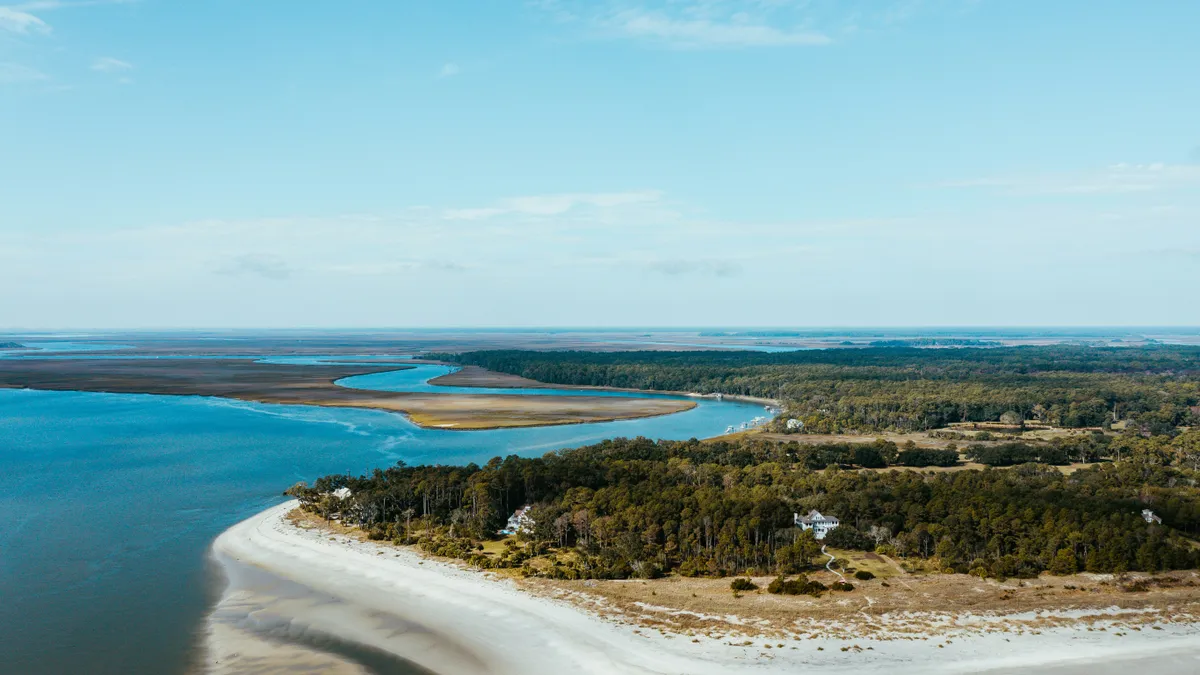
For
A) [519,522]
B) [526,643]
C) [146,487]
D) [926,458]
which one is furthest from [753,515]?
[146,487]

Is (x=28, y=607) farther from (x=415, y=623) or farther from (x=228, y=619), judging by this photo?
(x=415, y=623)

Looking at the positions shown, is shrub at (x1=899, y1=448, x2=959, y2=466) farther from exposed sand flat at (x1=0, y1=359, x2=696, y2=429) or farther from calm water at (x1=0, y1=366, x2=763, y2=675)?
exposed sand flat at (x1=0, y1=359, x2=696, y2=429)

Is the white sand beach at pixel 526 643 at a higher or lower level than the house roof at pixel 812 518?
lower

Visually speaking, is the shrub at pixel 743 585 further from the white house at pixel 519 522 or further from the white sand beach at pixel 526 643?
the white house at pixel 519 522

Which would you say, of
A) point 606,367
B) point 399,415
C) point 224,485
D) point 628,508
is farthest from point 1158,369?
point 224,485

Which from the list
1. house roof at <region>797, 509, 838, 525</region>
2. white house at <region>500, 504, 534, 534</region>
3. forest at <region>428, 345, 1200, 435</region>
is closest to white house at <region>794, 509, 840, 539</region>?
house roof at <region>797, 509, 838, 525</region>

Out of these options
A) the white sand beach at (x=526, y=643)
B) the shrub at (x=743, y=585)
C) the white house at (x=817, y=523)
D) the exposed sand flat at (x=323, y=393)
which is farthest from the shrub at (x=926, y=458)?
the exposed sand flat at (x=323, y=393)
